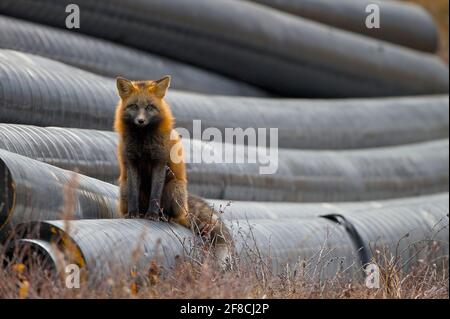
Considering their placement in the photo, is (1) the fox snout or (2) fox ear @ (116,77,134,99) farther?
(2) fox ear @ (116,77,134,99)

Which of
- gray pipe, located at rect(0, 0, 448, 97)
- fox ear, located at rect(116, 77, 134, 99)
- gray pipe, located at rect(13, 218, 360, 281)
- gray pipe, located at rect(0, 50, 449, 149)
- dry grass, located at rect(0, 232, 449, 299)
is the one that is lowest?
dry grass, located at rect(0, 232, 449, 299)

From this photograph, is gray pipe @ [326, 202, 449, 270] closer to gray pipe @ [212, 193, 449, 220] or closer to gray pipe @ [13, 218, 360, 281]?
gray pipe @ [212, 193, 449, 220]

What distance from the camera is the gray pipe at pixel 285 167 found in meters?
7.45

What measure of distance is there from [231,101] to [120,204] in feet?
14.1

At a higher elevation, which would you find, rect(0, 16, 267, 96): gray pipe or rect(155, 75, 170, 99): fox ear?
rect(0, 16, 267, 96): gray pipe

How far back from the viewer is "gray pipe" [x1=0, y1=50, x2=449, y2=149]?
316 inches

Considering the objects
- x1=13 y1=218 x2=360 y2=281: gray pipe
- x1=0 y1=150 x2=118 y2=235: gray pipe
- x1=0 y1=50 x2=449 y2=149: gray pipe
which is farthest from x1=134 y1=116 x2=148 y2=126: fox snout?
x1=0 y1=50 x2=449 y2=149: gray pipe

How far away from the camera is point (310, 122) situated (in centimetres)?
1155

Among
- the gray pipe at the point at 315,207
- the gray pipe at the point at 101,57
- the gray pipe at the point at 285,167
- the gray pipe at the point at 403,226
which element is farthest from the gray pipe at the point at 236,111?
the gray pipe at the point at 403,226

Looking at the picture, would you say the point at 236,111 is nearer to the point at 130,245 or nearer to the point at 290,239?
the point at 290,239

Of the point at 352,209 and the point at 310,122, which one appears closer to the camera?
the point at 352,209

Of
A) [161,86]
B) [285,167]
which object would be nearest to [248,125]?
[285,167]
